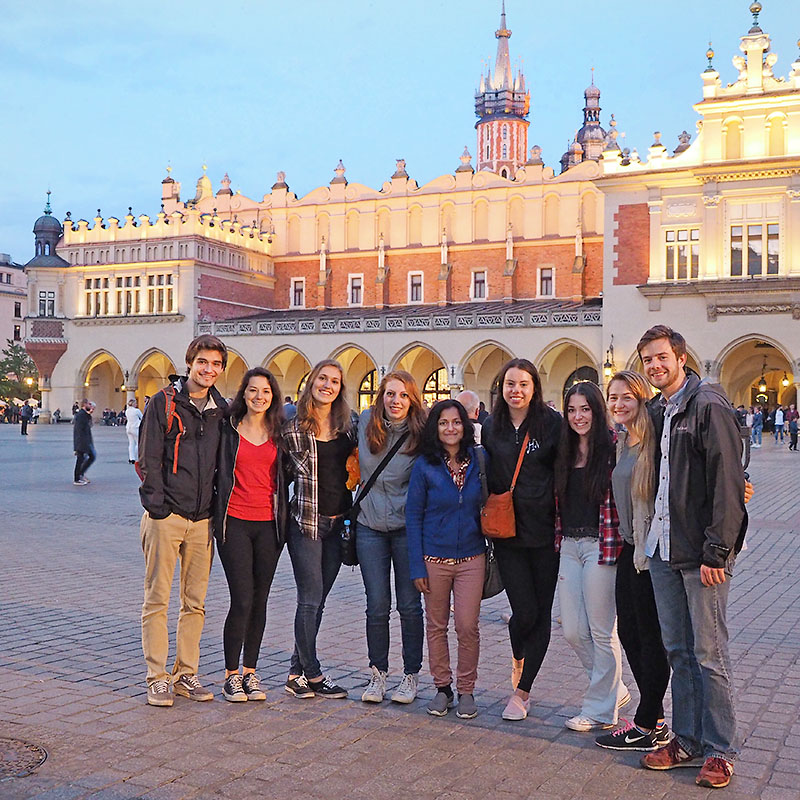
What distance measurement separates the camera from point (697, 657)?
4.28 meters

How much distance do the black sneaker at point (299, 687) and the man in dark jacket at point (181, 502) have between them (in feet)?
1.36

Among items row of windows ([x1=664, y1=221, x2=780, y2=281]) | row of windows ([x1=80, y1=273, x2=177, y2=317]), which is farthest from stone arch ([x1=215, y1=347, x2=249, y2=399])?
row of windows ([x1=664, y1=221, x2=780, y2=281])

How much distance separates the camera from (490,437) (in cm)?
513

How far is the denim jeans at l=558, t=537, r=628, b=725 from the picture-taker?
15.8ft

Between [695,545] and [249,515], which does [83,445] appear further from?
[695,545]

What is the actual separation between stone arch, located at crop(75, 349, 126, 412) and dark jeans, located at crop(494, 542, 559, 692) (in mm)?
43114

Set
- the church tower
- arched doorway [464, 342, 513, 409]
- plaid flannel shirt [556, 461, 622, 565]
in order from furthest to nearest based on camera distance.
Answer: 1. the church tower
2. arched doorway [464, 342, 513, 409]
3. plaid flannel shirt [556, 461, 622, 565]

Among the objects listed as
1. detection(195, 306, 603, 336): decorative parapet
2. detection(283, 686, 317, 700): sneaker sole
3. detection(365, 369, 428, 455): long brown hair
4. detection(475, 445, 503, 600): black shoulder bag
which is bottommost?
detection(283, 686, 317, 700): sneaker sole

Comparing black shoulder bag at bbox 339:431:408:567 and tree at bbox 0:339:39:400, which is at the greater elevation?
tree at bbox 0:339:39:400

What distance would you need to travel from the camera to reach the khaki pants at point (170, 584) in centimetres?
523


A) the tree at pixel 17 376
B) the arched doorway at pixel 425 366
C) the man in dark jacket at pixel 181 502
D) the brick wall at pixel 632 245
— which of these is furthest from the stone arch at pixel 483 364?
the man in dark jacket at pixel 181 502

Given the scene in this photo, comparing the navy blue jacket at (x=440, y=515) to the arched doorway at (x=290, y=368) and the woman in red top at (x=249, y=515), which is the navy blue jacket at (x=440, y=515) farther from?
the arched doorway at (x=290, y=368)

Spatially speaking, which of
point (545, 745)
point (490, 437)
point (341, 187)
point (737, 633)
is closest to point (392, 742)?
point (545, 745)

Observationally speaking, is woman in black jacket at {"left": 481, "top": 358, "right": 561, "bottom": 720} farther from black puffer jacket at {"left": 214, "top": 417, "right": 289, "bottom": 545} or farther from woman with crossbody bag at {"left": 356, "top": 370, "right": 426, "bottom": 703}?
black puffer jacket at {"left": 214, "top": 417, "right": 289, "bottom": 545}
